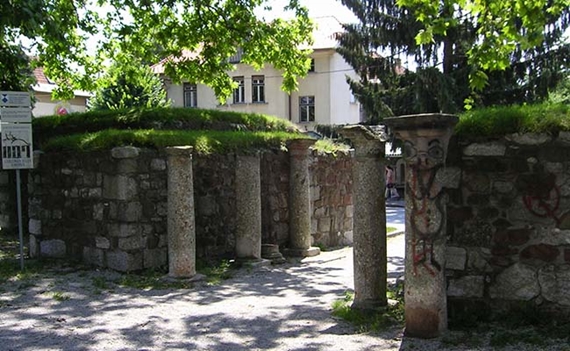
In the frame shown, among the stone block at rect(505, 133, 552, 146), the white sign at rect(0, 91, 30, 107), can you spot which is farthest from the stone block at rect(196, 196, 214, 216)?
the stone block at rect(505, 133, 552, 146)

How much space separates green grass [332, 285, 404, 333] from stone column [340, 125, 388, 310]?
0.09 metres

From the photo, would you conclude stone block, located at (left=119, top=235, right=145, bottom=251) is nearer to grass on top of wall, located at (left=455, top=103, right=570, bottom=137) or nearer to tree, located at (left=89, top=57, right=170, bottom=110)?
grass on top of wall, located at (left=455, top=103, right=570, bottom=137)

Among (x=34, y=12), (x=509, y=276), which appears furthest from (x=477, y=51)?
A: (x=34, y=12)

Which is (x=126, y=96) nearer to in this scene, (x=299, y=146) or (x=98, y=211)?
(x=299, y=146)

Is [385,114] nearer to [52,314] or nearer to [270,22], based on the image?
[270,22]

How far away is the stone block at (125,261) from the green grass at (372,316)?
3349 millimetres

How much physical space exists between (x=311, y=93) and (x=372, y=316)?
95.0 ft

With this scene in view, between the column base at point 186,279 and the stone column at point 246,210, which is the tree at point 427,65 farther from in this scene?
the column base at point 186,279

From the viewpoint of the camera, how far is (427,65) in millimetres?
20938

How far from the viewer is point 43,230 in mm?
9820

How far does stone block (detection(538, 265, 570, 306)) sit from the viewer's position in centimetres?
520

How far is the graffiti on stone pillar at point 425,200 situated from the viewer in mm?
5191

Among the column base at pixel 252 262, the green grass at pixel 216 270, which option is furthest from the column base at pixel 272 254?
the green grass at pixel 216 270

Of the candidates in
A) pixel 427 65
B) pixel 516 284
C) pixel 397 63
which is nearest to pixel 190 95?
pixel 397 63
